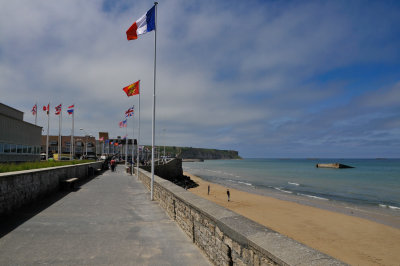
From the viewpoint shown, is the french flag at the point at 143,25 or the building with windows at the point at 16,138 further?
the building with windows at the point at 16,138

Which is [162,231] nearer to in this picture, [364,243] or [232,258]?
[232,258]

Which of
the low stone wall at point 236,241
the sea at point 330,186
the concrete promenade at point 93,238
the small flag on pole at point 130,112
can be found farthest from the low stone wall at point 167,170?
the low stone wall at point 236,241

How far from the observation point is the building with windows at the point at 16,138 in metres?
22.5

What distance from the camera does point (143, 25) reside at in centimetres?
1206

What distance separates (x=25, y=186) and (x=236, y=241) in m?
8.91

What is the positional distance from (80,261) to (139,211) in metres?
4.74

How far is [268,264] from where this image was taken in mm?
3229

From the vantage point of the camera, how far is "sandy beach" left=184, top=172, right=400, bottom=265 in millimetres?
12918

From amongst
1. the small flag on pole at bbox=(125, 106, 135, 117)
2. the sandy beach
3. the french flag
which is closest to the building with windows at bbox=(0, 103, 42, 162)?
the small flag on pole at bbox=(125, 106, 135, 117)

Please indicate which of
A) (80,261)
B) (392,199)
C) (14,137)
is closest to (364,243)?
(80,261)

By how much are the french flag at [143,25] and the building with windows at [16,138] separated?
16.1 meters

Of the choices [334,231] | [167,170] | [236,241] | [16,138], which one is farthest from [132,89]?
[167,170]

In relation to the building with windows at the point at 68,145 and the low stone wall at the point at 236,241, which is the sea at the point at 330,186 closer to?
the low stone wall at the point at 236,241

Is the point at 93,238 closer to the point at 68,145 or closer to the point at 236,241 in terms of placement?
the point at 236,241
